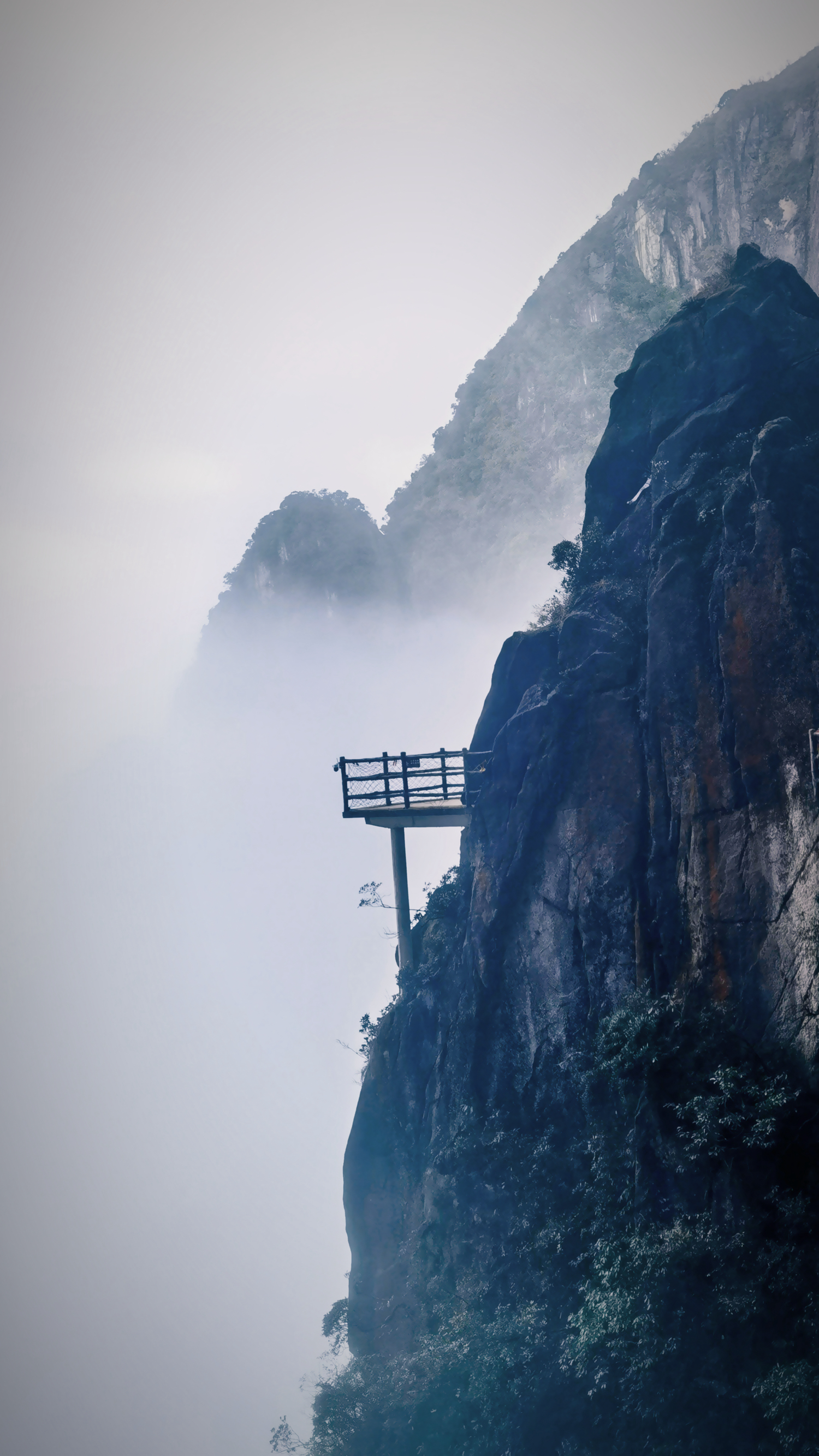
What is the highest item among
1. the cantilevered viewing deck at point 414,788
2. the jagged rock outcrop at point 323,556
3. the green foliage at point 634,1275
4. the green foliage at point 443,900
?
the jagged rock outcrop at point 323,556

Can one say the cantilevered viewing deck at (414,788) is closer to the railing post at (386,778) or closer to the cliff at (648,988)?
the railing post at (386,778)

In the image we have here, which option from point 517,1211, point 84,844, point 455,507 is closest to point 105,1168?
point 84,844

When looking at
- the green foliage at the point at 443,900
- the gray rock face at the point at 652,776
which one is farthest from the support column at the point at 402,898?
the gray rock face at the point at 652,776

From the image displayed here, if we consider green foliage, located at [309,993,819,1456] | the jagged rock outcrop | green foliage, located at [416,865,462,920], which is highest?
the jagged rock outcrop

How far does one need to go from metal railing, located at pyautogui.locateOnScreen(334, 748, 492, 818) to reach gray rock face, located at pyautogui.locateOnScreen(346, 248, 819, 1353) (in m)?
0.94

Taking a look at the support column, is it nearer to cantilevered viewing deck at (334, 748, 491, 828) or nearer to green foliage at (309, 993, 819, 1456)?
cantilevered viewing deck at (334, 748, 491, 828)

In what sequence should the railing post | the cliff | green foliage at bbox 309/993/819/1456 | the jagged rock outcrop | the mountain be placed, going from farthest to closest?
the jagged rock outcrop, the mountain, the railing post, the cliff, green foliage at bbox 309/993/819/1456

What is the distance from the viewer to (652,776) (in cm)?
1332

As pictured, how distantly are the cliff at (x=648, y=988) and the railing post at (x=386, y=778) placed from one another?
2.40 m

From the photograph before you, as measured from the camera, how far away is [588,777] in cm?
1427

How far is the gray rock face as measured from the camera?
11.4 m

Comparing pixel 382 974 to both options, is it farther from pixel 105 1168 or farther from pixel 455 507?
pixel 455 507

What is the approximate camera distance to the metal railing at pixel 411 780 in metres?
17.5

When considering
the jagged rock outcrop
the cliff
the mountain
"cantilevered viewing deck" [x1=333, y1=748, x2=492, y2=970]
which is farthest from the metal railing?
the jagged rock outcrop
